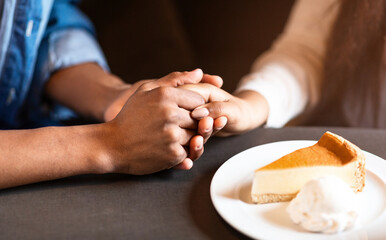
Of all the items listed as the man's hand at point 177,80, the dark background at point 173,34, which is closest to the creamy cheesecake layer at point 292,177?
the man's hand at point 177,80

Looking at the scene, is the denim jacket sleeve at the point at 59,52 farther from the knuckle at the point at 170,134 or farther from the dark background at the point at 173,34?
the knuckle at the point at 170,134

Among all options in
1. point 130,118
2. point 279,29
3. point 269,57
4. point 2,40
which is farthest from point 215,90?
point 279,29

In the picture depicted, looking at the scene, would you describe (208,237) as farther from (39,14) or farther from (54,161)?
(39,14)

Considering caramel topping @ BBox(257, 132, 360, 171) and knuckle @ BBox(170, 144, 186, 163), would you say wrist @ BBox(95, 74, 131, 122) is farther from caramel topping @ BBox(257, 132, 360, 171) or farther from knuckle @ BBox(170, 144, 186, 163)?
caramel topping @ BBox(257, 132, 360, 171)

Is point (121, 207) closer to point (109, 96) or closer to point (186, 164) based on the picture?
point (186, 164)

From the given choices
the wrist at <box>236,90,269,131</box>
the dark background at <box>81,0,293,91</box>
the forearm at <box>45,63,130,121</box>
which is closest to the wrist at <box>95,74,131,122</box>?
the forearm at <box>45,63,130,121</box>
